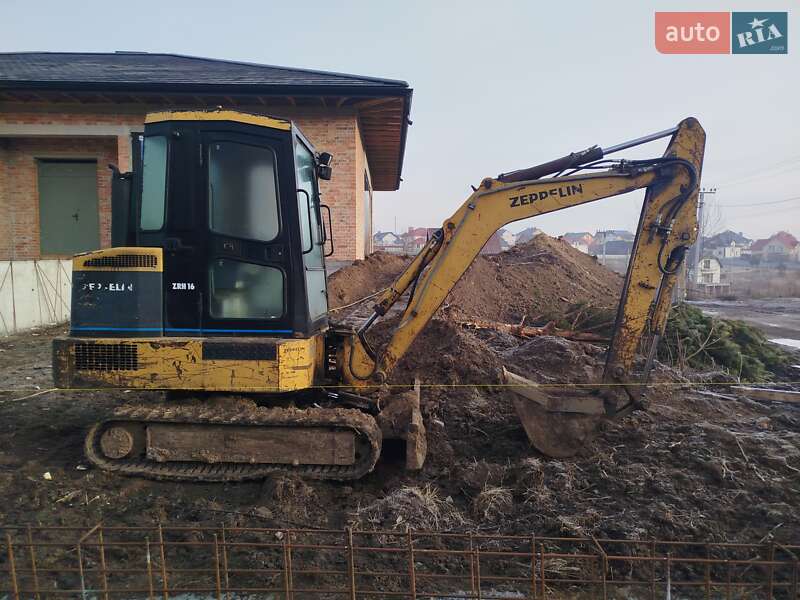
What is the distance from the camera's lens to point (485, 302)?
503 inches

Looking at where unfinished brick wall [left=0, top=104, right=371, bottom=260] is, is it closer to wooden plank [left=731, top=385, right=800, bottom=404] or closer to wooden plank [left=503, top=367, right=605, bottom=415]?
wooden plank [left=503, top=367, right=605, bottom=415]

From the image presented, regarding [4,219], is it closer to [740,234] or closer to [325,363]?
[325,363]

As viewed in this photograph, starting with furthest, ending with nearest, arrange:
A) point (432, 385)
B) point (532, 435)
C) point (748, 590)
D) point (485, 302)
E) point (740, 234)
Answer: point (740, 234), point (485, 302), point (432, 385), point (532, 435), point (748, 590)

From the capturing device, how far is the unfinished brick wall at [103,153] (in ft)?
42.4

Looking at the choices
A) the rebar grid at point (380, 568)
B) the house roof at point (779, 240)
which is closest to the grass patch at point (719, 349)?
the rebar grid at point (380, 568)

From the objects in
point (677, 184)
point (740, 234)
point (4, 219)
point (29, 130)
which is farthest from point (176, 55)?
point (740, 234)

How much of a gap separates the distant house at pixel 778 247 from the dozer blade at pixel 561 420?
85386mm

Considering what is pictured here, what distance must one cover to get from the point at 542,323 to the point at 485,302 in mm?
1795

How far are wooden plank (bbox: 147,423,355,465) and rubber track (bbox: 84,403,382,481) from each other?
67mm

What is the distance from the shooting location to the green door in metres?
14.6

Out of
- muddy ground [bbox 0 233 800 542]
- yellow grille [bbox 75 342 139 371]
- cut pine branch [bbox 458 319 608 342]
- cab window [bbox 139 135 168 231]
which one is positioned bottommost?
muddy ground [bbox 0 233 800 542]

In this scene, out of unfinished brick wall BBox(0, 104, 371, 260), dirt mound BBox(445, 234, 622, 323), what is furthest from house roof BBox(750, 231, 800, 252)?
unfinished brick wall BBox(0, 104, 371, 260)

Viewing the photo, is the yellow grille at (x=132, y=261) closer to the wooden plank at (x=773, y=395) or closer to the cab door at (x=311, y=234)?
the cab door at (x=311, y=234)

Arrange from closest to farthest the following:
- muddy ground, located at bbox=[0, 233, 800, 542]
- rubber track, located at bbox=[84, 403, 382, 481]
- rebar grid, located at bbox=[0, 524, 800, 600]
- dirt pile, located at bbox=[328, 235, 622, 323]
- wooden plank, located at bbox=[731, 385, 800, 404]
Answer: rebar grid, located at bbox=[0, 524, 800, 600] → muddy ground, located at bbox=[0, 233, 800, 542] → rubber track, located at bbox=[84, 403, 382, 481] → wooden plank, located at bbox=[731, 385, 800, 404] → dirt pile, located at bbox=[328, 235, 622, 323]
